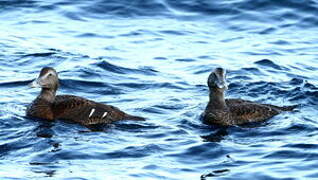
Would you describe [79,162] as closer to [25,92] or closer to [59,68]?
[25,92]

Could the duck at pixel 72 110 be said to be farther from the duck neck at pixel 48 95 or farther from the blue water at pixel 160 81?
the blue water at pixel 160 81

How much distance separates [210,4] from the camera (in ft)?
76.5

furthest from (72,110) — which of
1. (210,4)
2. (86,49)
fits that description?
(210,4)

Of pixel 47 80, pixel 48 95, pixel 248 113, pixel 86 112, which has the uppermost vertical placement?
pixel 47 80

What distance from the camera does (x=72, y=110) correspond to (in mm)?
14609

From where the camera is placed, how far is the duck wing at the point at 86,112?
14516mm

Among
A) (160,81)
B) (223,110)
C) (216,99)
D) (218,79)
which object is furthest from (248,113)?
(160,81)

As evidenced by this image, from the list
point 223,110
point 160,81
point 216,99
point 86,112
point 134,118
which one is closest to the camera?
point 86,112

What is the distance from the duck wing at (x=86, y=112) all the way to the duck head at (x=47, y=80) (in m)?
0.45

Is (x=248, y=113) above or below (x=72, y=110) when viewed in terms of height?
below

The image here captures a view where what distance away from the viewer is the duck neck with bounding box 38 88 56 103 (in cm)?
1505

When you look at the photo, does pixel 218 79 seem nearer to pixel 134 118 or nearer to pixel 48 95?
pixel 134 118

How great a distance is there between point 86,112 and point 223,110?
2.17 metres

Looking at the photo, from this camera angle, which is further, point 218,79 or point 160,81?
point 160,81
